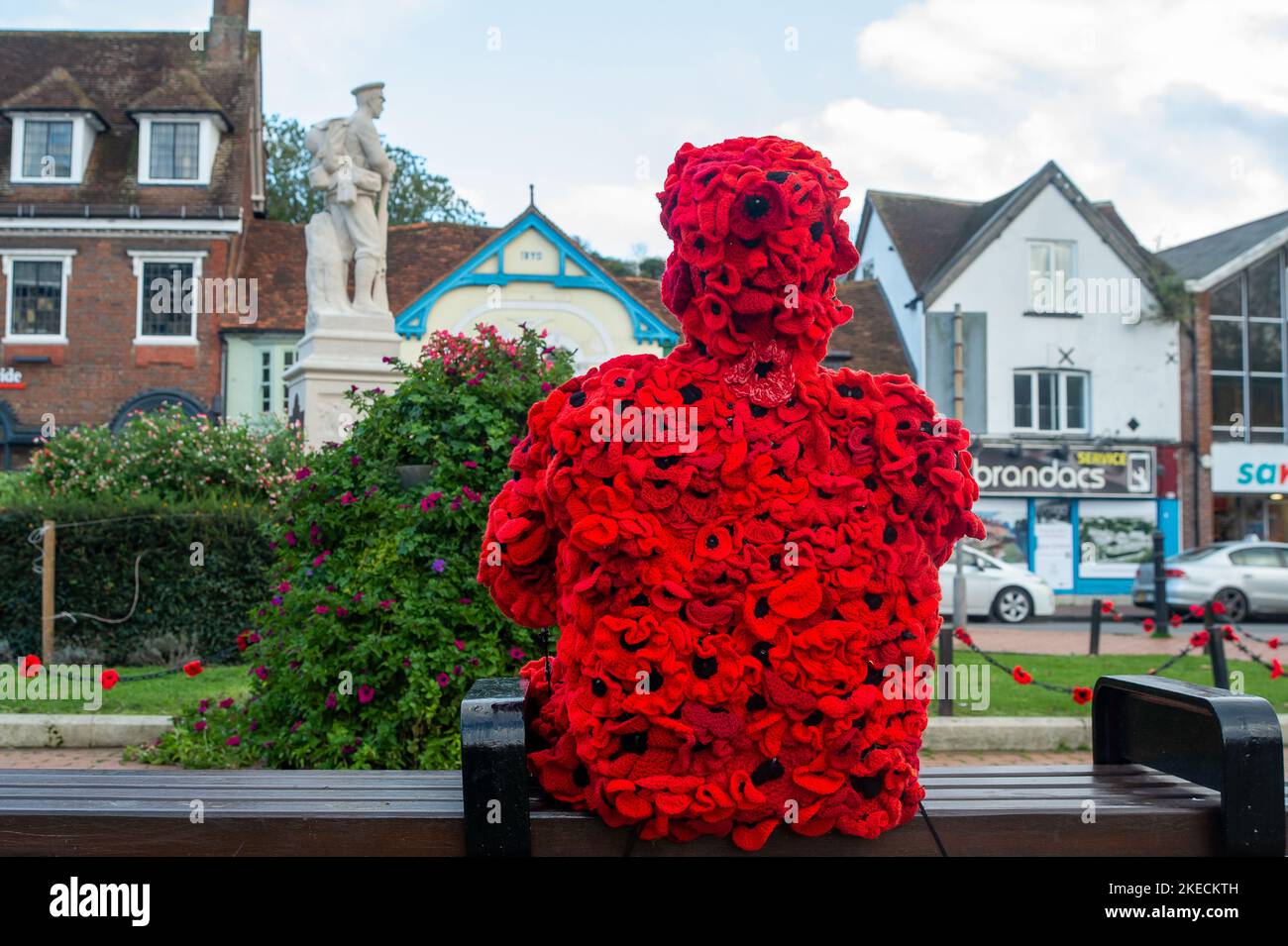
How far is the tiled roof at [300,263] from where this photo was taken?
22719 mm

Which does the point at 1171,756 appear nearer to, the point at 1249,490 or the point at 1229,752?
the point at 1229,752

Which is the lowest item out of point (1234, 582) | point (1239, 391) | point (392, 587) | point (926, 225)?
point (1234, 582)

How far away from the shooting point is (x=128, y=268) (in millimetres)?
22375

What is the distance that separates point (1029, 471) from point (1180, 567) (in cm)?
481

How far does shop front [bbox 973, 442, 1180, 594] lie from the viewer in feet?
72.3

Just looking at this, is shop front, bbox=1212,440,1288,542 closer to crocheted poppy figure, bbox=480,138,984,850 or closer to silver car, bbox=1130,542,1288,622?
silver car, bbox=1130,542,1288,622

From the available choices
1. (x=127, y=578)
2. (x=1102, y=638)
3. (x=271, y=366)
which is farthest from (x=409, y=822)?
(x=271, y=366)

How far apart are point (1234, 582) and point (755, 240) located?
18.0 metres

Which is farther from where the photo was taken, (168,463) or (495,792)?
(168,463)

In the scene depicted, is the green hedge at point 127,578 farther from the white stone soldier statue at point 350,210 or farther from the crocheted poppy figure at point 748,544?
the crocheted poppy figure at point 748,544

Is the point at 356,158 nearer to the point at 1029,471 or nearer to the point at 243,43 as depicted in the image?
the point at 1029,471

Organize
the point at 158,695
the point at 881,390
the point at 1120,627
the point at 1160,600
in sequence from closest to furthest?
the point at 881,390
the point at 158,695
the point at 1160,600
the point at 1120,627

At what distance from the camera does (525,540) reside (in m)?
2.28
